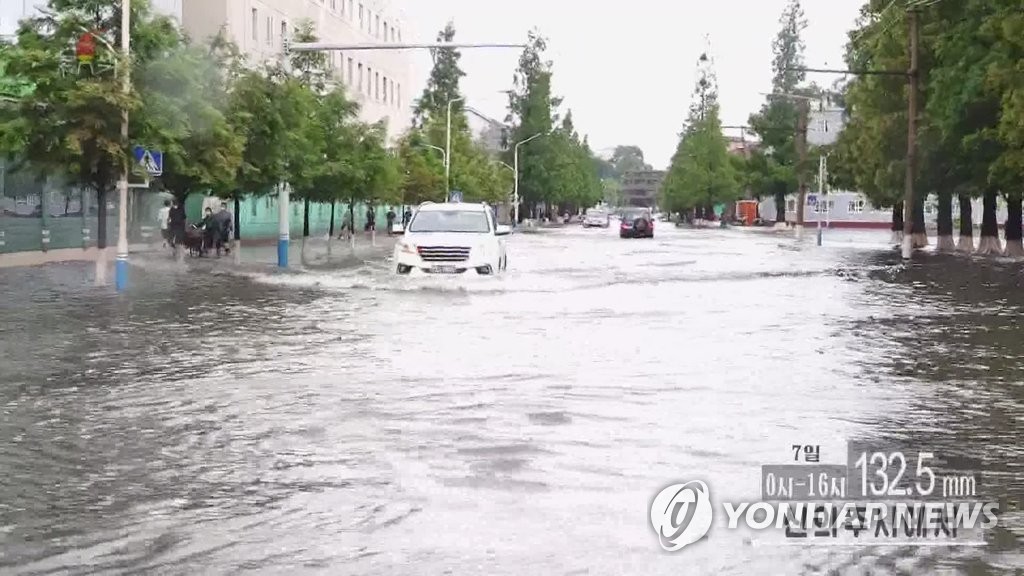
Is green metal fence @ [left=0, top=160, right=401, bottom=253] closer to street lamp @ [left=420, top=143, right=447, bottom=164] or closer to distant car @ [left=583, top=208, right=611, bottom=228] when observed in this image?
street lamp @ [left=420, top=143, right=447, bottom=164]

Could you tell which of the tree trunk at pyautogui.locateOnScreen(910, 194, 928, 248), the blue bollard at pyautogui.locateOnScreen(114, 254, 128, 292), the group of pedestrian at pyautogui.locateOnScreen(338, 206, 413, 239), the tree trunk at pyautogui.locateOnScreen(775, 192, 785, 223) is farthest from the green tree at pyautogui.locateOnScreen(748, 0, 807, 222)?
the blue bollard at pyautogui.locateOnScreen(114, 254, 128, 292)

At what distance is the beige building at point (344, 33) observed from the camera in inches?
2319

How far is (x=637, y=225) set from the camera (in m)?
81.5

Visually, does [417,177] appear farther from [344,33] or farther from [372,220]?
[372,220]

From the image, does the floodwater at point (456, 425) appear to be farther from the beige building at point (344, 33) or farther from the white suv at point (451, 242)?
the beige building at point (344, 33)

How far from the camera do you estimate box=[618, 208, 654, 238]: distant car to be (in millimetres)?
81562

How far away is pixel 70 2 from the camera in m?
29.2

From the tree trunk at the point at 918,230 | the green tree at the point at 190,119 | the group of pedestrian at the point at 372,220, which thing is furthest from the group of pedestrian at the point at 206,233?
the tree trunk at the point at 918,230

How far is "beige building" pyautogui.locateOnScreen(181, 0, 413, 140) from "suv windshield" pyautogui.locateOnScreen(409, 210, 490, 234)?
14.4 m

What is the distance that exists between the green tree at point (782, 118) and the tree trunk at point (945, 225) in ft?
142

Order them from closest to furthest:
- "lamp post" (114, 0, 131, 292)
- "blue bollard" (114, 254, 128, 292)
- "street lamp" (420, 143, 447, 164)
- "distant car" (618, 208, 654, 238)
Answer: "lamp post" (114, 0, 131, 292), "blue bollard" (114, 254, 128, 292), "distant car" (618, 208, 654, 238), "street lamp" (420, 143, 447, 164)

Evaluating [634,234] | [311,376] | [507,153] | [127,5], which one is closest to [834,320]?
[311,376]

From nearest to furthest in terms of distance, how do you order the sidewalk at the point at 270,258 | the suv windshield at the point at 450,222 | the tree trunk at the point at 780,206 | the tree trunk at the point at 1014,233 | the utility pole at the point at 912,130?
the suv windshield at the point at 450,222 → the sidewalk at the point at 270,258 → the utility pole at the point at 912,130 → the tree trunk at the point at 1014,233 → the tree trunk at the point at 780,206

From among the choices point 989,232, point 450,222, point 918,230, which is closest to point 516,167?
point 918,230
